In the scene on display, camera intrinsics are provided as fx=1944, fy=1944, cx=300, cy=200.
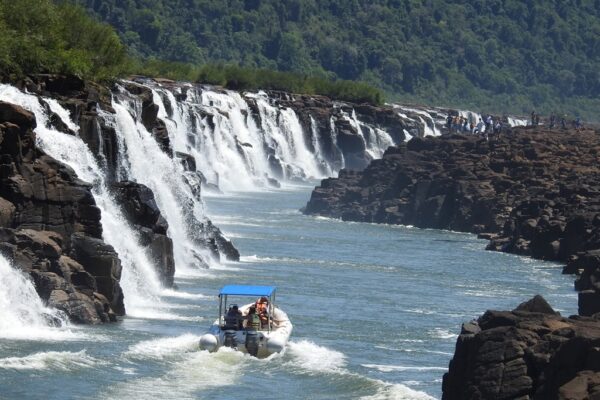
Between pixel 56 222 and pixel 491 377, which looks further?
pixel 56 222

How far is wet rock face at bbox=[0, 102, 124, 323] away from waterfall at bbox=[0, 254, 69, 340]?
556 mm

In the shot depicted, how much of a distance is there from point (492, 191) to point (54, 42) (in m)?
48.2

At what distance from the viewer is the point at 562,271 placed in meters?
98.1

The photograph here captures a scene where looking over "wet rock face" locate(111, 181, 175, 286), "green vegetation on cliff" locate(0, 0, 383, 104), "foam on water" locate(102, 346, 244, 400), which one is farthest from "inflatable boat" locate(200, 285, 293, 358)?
"green vegetation on cliff" locate(0, 0, 383, 104)

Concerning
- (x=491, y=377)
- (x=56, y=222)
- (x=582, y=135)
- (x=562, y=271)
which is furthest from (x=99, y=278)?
(x=582, y=135)

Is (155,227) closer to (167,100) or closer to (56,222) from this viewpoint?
(56,222)

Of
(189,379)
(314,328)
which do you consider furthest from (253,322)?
(314,328)

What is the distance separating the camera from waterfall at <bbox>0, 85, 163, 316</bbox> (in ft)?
232

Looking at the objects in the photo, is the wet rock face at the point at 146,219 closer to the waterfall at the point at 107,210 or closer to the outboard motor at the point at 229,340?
the waterfall at the point at 107,210

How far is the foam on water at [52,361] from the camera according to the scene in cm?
5244

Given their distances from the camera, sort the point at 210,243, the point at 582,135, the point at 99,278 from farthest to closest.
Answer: the point at 582,135 < the point at 210,243 < the point at 99,278

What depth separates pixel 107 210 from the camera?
72812 millimetres

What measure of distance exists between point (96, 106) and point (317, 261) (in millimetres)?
18346

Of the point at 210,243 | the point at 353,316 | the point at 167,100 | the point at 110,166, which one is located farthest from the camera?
the point at 167,100
